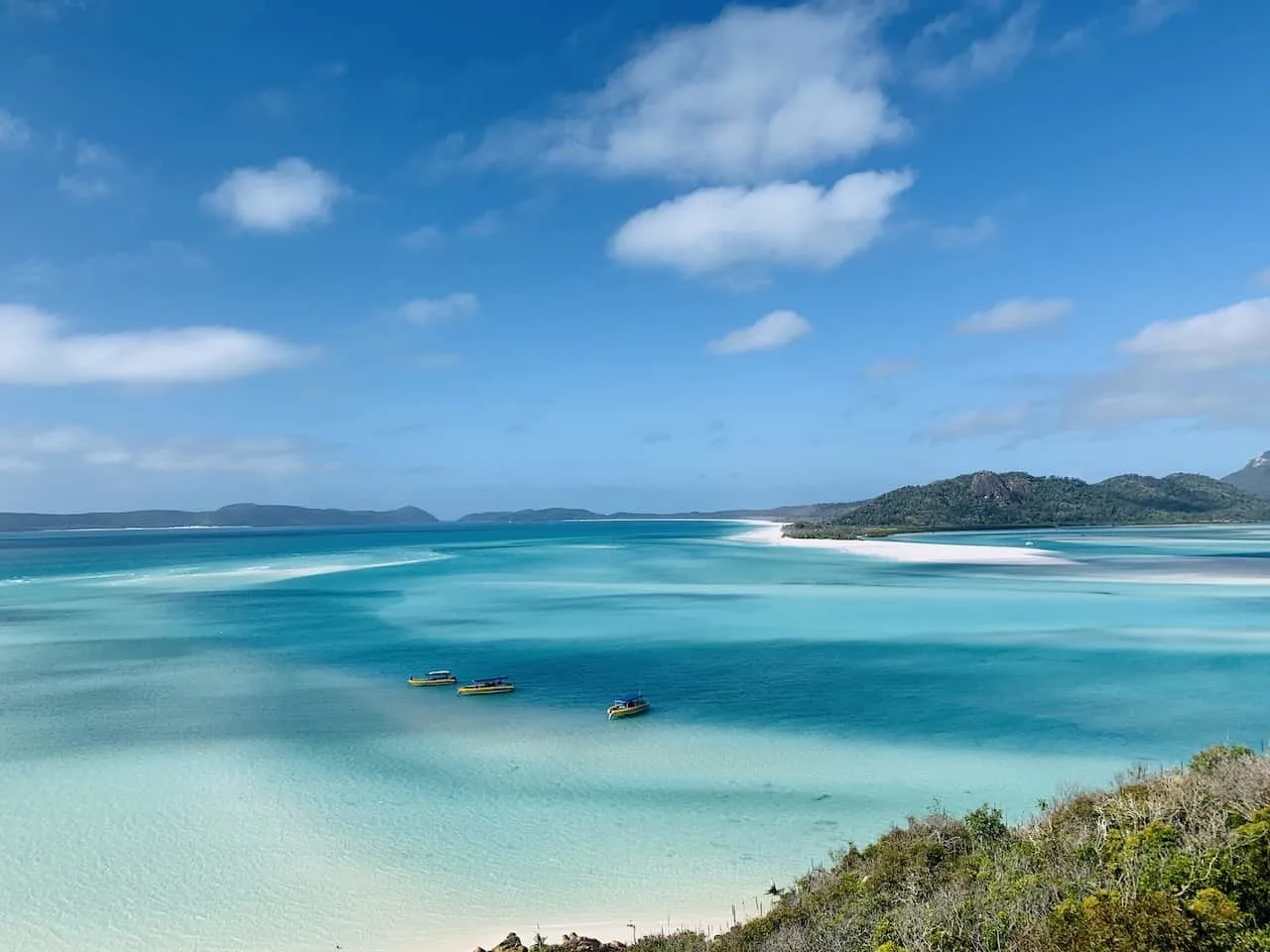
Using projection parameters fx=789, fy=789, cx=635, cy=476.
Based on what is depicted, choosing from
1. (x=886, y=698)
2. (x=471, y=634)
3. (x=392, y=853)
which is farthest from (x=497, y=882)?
(x=471, y=634)

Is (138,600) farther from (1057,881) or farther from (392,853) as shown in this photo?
(1057,881)

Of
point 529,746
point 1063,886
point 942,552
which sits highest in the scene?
point 1063,886

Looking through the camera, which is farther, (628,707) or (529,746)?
(628,707)

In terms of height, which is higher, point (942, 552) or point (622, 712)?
point (942, 552)

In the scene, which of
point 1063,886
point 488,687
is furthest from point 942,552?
point 1063,886

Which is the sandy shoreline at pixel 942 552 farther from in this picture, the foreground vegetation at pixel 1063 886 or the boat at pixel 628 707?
the foreground vegetation at pixel 1063 886

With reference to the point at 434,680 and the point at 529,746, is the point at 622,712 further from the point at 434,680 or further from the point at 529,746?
the point at 434,680
